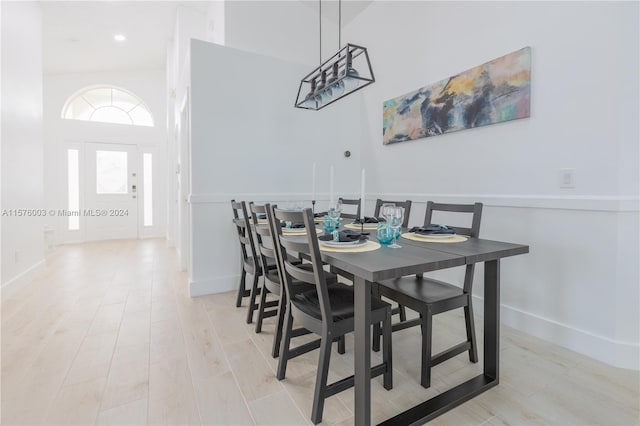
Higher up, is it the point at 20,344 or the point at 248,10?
the point at 248,10

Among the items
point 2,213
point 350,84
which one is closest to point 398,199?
point 350,84

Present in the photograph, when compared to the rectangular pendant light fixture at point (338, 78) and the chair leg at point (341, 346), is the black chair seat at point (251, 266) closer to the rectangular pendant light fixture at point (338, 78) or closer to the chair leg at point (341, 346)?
the chair leg at point (341, 346)

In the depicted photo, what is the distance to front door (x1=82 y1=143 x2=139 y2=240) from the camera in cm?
623

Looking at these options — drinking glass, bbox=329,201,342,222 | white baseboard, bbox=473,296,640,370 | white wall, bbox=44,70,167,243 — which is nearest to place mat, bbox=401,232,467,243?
drinking glass, bbox=329,201,342,222

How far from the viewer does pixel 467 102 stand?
258cm

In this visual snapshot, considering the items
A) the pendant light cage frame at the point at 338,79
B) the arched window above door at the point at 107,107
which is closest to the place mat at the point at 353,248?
the pendant light cage frame at the point at 338,79

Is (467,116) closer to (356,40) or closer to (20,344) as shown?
(356,40)

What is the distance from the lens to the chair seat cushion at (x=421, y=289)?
1622 mm

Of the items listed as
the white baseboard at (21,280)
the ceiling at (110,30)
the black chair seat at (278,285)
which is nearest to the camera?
the black chair seat at (278,285)

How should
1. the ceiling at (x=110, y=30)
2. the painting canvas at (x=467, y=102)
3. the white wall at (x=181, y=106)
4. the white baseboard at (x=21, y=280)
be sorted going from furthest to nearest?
the ceiling at (x=110, y=30)
the white wall at (x=181, y=106)
the white baseboard at (x=21, y=280)
the painting canvas at (x=467, y=102)

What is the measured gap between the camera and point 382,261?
1.23 m

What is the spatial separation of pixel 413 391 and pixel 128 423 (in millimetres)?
1308

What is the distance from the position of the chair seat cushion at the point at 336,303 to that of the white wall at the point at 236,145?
1.71 m

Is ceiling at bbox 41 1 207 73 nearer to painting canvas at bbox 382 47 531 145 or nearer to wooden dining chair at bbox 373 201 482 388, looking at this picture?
painting canvas at bbox 382 47 531 145
